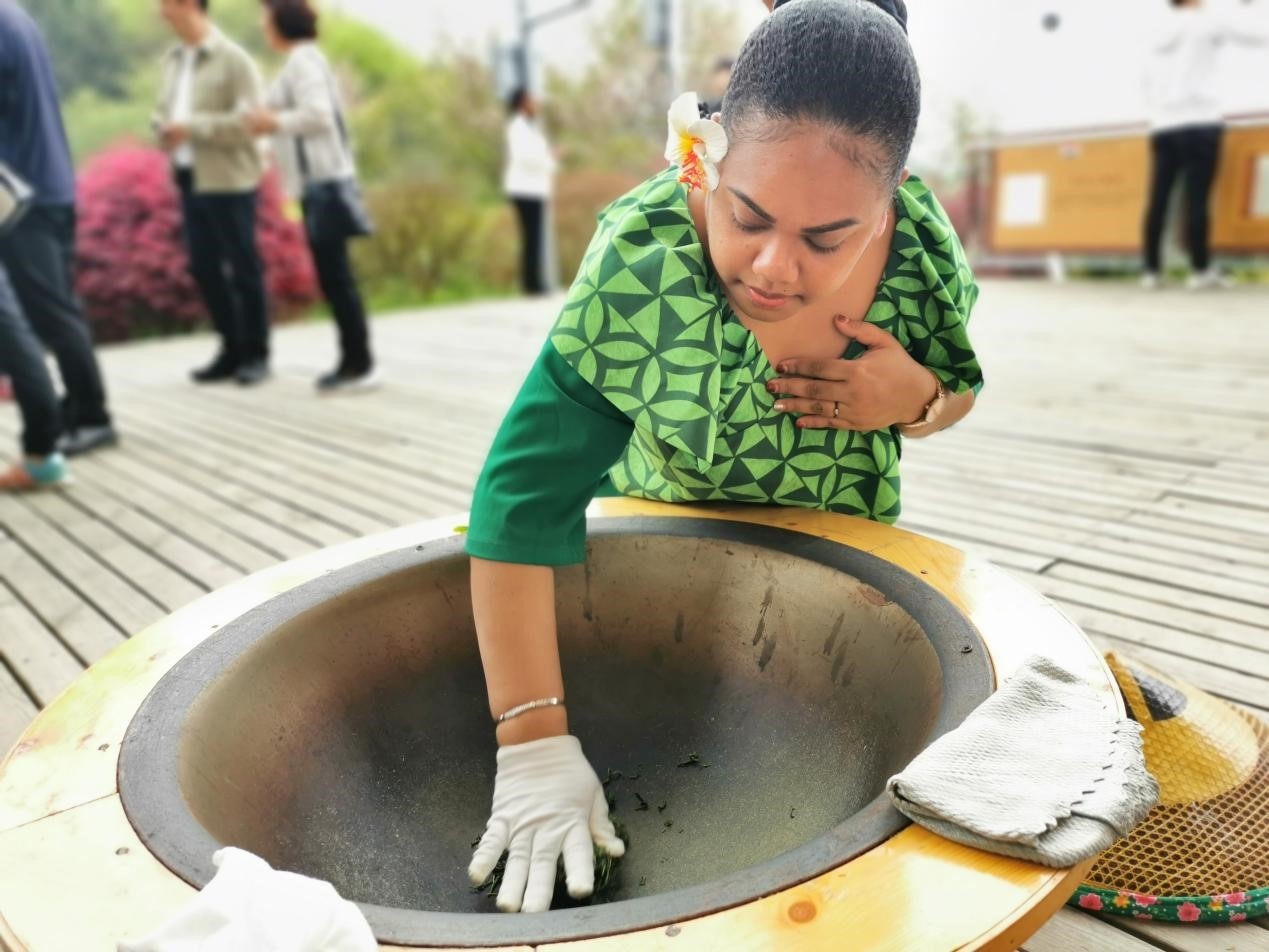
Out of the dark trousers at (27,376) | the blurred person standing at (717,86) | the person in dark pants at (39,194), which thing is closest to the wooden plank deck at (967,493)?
the dark trousers at (27,376)

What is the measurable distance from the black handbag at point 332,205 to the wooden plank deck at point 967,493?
0.72 metres

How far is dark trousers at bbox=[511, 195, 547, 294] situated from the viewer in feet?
27.1

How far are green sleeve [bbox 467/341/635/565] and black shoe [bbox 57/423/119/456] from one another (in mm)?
3060

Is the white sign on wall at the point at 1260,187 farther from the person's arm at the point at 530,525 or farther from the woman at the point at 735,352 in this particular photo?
the person's arm at the point at 530,525

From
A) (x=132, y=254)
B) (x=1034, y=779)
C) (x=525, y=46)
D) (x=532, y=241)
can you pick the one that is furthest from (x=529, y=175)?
(x=1034, y=779)

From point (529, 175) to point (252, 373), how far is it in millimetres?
3649

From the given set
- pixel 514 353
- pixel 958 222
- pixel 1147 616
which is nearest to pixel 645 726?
pixel 1147 616

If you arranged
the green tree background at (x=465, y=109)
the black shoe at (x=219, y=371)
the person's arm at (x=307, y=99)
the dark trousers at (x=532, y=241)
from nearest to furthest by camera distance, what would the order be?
1. the person's arm at (x=307, y=99)
2. the black shoe at (x=219, y=371)
3. the dark trousers at (x=532, y=241)
4. the green tree background at (x=465, y=109)

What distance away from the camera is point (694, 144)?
976 millimetres

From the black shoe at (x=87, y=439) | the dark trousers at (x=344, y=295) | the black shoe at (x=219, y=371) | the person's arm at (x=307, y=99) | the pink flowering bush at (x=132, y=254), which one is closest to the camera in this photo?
the black shoe at (x=87, y=439)

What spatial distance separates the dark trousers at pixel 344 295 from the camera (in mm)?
4180

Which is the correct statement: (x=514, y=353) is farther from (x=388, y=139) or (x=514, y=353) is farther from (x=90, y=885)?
(x=388, y=139)

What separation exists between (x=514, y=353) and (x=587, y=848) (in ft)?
15.4

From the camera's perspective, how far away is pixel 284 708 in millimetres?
1058
